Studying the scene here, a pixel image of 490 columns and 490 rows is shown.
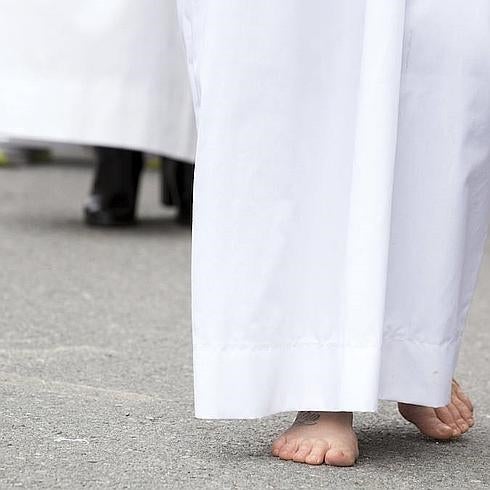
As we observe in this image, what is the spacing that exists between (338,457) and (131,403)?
0.33 metres

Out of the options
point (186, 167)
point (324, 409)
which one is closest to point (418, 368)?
point (324, 409)

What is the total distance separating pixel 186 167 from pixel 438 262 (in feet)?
6.97

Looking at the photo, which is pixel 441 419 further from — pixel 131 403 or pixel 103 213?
pixel 103 213

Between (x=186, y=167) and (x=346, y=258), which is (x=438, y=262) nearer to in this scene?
(x=346, y=258)

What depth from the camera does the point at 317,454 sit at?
1291mm

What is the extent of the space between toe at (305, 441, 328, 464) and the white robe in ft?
0.22

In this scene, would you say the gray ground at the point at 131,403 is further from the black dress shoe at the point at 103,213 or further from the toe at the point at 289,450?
the black dress shoe at the point at 103,213

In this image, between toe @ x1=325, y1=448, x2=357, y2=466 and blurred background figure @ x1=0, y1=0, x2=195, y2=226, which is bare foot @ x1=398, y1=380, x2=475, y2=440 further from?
blurred background figure @ x1=0, y1=0, x2=195, y2=226

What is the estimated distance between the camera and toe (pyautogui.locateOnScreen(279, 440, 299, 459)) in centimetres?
131

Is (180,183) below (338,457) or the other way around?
below

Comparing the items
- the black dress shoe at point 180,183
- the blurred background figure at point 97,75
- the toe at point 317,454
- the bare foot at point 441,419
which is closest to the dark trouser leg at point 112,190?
the black dress shoe at point 180,183

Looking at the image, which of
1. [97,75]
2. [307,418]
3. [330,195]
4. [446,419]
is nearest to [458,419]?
[446,419]

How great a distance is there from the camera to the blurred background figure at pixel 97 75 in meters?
2.97

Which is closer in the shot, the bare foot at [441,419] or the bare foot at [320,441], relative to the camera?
the bare foot at [320,441]
